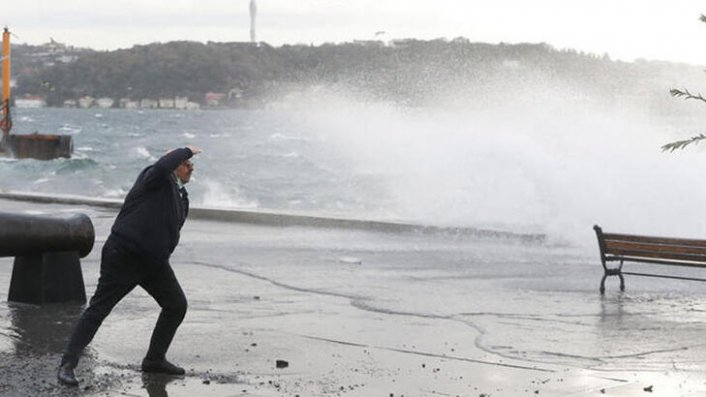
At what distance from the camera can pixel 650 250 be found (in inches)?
539

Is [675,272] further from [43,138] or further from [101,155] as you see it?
[101,155]

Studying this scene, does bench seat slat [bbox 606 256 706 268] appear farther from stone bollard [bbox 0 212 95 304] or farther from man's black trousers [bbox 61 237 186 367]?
man's black trousers [bbox 61 237 186 367]

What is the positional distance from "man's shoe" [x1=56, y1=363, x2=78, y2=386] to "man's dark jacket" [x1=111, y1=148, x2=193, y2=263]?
0.85 m

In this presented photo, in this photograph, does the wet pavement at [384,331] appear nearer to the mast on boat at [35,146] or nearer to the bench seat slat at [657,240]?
the bench seat slat at [657,240]

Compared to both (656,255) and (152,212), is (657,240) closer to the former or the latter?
(656,255)

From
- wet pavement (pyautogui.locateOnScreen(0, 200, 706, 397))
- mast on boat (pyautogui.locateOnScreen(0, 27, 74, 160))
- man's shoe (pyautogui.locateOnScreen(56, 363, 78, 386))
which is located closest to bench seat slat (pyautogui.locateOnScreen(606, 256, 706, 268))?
wet pavement (pyautogui.locateOnScreen(0, 200, 706, 397))

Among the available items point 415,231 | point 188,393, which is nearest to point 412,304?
point 188,393

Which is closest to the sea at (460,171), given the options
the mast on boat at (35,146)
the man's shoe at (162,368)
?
the mast on boat at (35,146)

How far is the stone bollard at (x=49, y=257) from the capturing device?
1105 cm

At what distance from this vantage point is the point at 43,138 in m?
69.2

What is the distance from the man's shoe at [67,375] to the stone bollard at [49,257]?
9.54 ft

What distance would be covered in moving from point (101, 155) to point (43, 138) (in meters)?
15.3

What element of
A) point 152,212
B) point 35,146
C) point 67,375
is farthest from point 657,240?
point 35,146

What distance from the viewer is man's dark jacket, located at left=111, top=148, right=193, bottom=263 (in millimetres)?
8266
